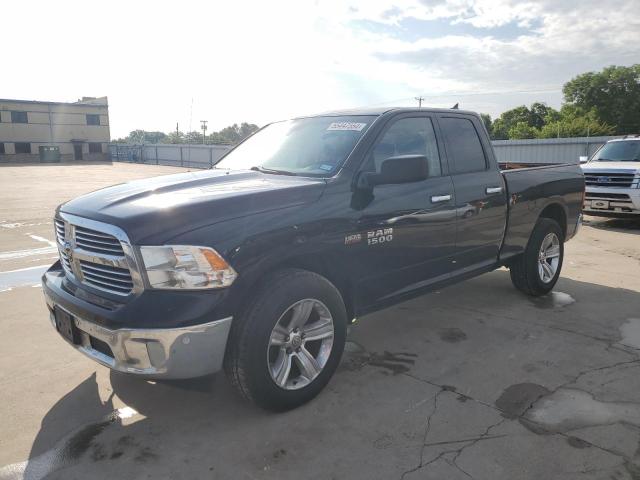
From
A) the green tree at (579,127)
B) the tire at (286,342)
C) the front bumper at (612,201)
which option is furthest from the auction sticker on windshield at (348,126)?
the green tree at (579,127)

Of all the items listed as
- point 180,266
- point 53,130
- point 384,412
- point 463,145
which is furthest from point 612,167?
point 53,130

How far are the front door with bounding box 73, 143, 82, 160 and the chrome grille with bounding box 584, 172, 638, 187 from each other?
2279 inches

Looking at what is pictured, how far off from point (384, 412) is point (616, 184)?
9478 mm

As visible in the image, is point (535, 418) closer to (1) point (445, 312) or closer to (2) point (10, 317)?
(1) point (445, 312)

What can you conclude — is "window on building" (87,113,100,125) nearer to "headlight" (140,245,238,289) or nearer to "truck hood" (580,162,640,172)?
"truck hood" (580,162,640,172)

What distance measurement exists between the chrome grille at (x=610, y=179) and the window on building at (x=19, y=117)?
2247 inches

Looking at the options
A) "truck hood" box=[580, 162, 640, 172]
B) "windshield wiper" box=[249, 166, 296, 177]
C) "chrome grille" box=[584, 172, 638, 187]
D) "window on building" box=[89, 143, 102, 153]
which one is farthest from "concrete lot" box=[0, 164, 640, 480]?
"window on building" box=[89, 143, 102, 153]

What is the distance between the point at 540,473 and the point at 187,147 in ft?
160

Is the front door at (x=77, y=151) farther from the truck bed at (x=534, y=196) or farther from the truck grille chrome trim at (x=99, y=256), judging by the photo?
the truck grille chrome trim at (x=99, y=256)

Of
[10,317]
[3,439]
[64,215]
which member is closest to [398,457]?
[3,439]

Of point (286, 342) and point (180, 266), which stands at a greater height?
point (180, 266)

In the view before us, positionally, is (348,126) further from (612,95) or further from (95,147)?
(612,95)

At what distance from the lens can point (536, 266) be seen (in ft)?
18.0

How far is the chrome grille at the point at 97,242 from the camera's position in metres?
2.88
